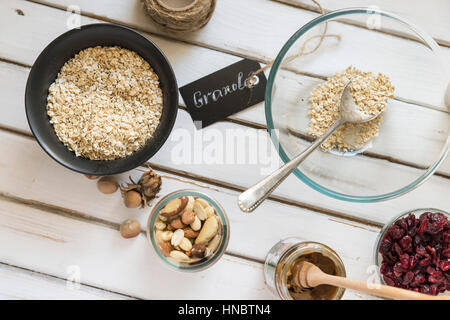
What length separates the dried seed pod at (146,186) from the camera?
41.9 inches

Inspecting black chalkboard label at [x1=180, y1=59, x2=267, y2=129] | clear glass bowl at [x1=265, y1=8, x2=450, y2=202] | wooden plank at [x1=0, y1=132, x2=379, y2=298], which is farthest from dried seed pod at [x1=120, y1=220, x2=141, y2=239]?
clear glass bowl at [x1=265, y1=8, x2=450, y2=202]

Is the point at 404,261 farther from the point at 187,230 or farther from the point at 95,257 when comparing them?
the point at 95,257

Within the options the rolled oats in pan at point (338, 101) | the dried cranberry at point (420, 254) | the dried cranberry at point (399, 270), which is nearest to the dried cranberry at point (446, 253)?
the dried cranberry at point (420, 254)

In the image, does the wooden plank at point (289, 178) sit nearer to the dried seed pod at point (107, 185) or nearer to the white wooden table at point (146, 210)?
the white wooden table at point (146, 210)

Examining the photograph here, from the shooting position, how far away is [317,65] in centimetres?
107

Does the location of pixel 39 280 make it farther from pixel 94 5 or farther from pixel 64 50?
pixel 94 5

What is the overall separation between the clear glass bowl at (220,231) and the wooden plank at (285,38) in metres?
0.40

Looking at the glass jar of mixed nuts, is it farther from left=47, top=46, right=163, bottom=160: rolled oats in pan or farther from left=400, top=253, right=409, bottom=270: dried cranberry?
left=47, top=46, right=163, bottom=160: rolled oats in pan

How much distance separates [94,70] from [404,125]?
2.55 feet

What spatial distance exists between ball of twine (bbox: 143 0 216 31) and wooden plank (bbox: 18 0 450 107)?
0.20 feet

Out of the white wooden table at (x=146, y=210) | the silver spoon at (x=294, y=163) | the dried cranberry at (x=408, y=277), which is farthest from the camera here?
the white wooden table at (x=146, y=210)

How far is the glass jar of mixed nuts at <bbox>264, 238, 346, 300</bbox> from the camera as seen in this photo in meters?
1.00

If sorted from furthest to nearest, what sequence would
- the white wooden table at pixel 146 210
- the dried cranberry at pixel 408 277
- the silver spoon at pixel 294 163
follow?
the white wooden table at pixel 146 210, the dried cranberry at pixel 408 277, the silver spoon at pixel 294 163

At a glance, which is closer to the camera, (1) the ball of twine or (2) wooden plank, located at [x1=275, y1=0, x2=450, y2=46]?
(1) the ball of twine
